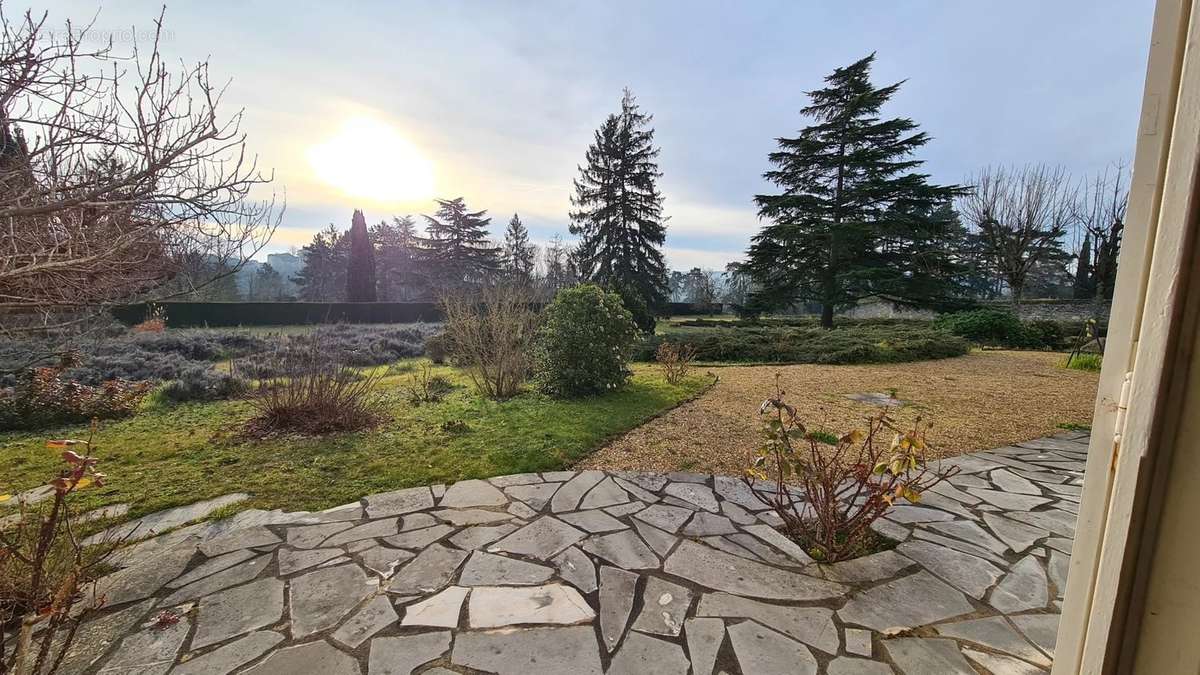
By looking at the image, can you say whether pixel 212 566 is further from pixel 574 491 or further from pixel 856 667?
pixel 856 667

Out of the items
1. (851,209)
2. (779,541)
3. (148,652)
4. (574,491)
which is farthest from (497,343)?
(851,209)

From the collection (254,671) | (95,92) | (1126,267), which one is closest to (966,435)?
(1126,267)

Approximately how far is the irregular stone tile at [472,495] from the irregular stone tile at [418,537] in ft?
0.97

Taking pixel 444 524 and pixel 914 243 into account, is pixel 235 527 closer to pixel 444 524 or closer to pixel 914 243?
pixel 444 524

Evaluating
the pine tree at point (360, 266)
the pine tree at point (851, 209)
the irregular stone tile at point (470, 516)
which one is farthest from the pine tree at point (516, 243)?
the irregular stone tile at point (470, 516)

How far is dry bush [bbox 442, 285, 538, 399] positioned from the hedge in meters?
8.21

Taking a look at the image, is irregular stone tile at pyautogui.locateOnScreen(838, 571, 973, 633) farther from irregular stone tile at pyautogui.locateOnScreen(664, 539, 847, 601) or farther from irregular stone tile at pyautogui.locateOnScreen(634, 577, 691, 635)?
irregular stone tile at pyautogui.locateOnScreen(634, 577, 691, 635)

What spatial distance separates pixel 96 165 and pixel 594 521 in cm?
349

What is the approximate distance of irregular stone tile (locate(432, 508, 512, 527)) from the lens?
278 cm

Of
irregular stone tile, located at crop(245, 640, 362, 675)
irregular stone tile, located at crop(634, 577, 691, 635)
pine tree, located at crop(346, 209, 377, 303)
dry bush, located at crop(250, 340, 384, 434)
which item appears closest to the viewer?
irregular stone tile, located at crop(245, 640, 362, 675)

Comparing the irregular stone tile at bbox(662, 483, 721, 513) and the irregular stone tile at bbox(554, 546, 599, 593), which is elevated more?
the irregular stone tile at bbox(554, 546, 599, 593)

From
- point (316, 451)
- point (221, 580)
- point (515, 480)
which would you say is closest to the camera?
point (221, 580)

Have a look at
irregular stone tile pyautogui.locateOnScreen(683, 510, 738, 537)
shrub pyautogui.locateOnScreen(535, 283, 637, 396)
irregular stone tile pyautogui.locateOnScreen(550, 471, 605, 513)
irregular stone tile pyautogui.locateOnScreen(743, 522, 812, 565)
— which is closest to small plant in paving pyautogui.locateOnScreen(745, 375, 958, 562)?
irregular stone tile pyautogui.locateOnScreen(743, 522, 812, 565)

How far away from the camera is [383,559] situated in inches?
94.1
